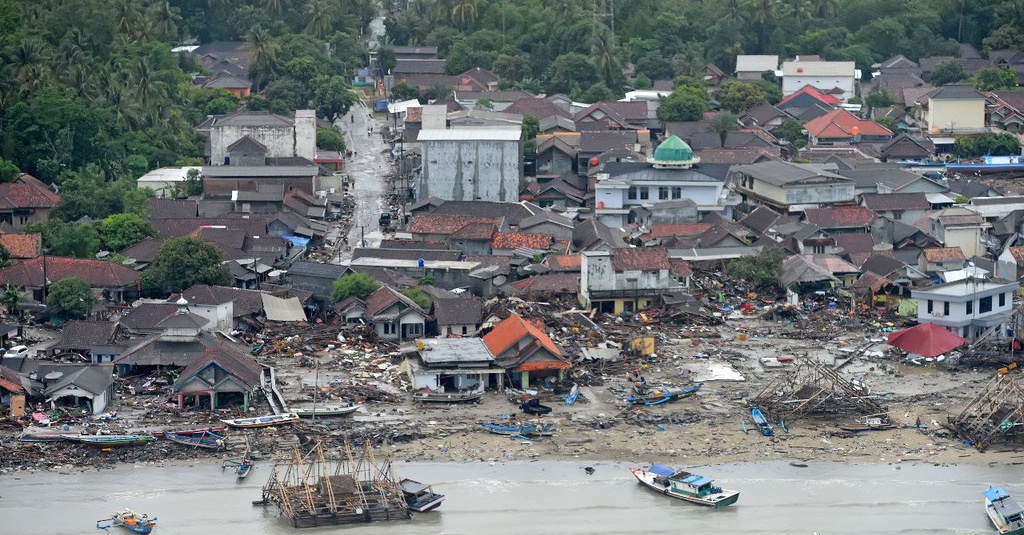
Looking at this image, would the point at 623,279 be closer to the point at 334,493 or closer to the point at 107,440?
the point at 334,493

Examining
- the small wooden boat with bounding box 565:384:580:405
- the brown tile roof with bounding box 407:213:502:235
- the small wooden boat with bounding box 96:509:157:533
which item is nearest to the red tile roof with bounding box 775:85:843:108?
the brown tile roof with bounding box 407:213:502:235

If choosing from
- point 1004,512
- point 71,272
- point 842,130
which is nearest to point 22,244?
point 71,272

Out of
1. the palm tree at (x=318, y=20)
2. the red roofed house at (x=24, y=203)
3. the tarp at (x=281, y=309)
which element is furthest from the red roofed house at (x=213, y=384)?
the palm tree at (x=318, y=20)

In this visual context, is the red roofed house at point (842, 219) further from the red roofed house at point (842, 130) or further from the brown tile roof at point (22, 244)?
the brown tile roof at point (22, 244)

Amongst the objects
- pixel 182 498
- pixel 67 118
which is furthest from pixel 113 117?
pixel 182 498

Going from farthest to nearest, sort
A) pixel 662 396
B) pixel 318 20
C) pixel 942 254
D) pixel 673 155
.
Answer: pixel 318 20, pixel 673 155, pixel 942 254, pixel 662 396

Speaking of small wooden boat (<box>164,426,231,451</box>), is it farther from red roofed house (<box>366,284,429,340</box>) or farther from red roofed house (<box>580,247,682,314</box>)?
red roofed house (<box>580,247,682,314</box>)
